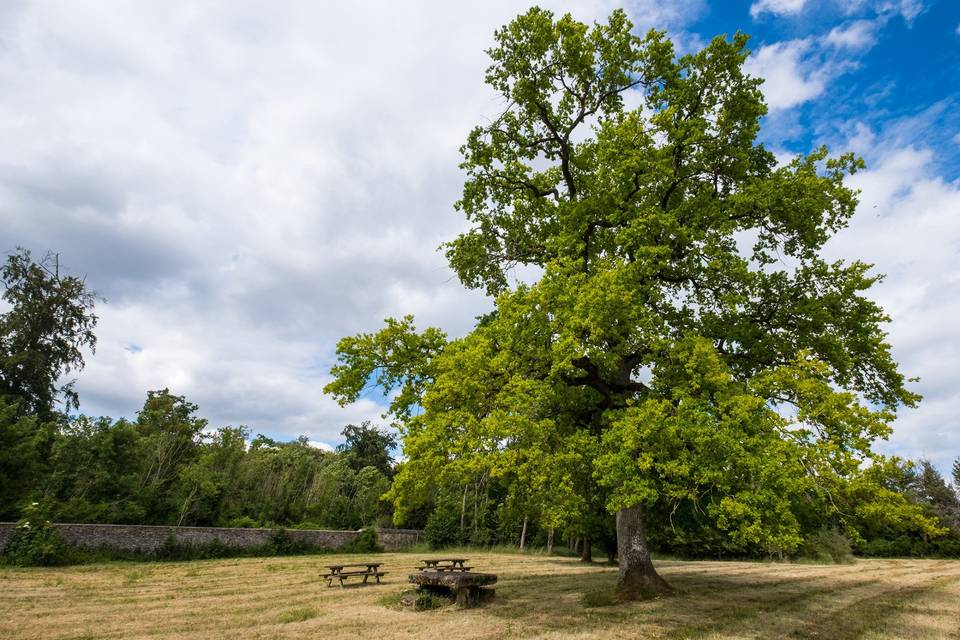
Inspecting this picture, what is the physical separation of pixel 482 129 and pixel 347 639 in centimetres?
1465

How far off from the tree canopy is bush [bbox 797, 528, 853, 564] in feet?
90.2

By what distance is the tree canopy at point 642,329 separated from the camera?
10.1m

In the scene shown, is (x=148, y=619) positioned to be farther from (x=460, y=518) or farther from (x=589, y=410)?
(x=460, y=518)

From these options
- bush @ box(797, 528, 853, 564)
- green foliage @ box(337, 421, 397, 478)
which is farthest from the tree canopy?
green foliage @ box(337, 421, 397, 478)

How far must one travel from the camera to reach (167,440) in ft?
95.0

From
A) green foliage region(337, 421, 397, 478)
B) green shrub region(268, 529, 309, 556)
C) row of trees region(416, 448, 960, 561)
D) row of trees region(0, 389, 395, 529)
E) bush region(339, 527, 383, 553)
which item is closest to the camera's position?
row of trees region(416, 448, 960, 561)

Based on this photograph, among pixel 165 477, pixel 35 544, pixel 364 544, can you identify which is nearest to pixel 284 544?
pixel 364 544

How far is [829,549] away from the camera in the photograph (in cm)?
3488

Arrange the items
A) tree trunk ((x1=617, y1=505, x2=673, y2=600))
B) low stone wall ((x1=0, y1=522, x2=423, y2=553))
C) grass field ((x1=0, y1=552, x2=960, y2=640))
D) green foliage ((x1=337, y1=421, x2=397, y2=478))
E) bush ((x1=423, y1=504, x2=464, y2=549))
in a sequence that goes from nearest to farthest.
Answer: grass field ((x1=0, y1=552, x2=960, y2=640)), tree trunk ((x1=617, y1=505, x2=673, y2=600)), low stone wall ((x1=0, y1=522, x2=423, y2=553)), bush ((x1=423, y1=504, x2=464, y2=549)), green foliage ((x1=337, y1=421, x2=397, y2=478))

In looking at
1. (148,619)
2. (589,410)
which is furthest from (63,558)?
(589,410)

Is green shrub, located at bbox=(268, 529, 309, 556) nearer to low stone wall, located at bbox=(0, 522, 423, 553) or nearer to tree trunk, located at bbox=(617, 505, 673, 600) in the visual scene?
low stone wall, located at bbox=(0, 522, 423, 553)

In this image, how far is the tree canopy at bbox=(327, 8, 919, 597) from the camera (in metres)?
10.1

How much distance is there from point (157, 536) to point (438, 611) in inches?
745

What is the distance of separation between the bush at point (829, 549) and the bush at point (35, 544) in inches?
1686
